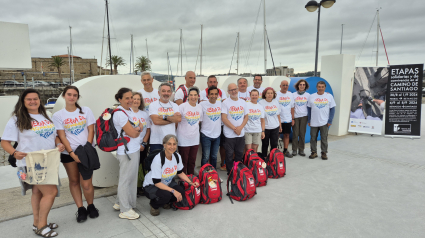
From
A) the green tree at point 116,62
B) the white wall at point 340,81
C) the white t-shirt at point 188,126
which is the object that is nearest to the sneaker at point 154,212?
the white t-shirt at point 188,126

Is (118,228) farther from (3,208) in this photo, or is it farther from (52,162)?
(3,208)

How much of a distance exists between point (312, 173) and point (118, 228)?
147 inches

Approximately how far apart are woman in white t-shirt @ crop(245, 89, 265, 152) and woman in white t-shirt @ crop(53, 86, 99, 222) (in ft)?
9.32

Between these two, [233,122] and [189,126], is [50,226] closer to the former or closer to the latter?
[189,126]

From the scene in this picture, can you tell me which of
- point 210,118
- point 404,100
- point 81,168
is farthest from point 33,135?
point 404,100

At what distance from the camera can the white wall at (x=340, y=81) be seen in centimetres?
836

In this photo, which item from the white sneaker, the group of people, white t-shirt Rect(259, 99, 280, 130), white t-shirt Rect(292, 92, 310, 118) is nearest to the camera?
the group of people

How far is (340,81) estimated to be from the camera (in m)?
8.34

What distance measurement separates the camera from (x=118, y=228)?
3.11 m

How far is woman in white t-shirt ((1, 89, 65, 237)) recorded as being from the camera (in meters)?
2.69

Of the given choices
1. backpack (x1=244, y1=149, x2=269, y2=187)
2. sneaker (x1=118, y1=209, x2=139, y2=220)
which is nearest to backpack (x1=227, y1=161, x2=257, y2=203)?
backpack (x1=244, y1=149, x2=269, y2=187)

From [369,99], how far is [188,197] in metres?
7.69

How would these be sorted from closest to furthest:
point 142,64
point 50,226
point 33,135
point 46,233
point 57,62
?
point 33,135 → point 46,233 → point 50,226 → point 57,62 → point 142,64

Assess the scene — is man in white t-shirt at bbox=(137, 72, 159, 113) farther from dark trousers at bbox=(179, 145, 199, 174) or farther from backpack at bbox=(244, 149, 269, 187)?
backpack at bbox=(244, 149, 269, 187)
